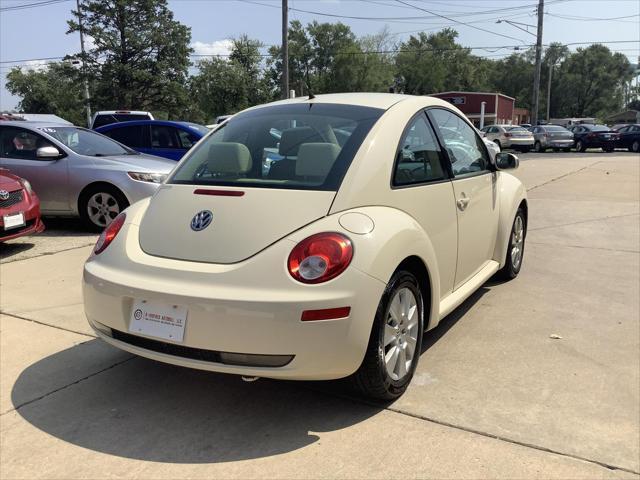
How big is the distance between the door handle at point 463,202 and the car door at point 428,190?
0.31 feet

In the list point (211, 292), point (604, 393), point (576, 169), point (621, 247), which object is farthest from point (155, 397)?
point (576, 169)

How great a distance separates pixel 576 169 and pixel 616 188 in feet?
18.4

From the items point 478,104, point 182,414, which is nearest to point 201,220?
point 182,414

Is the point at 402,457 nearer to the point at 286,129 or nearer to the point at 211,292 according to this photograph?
the point at 211,292

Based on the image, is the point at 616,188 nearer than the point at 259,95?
Yes

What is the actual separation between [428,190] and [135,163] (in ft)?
17.7

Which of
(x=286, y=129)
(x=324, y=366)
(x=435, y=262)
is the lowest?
(x=324, y=366)

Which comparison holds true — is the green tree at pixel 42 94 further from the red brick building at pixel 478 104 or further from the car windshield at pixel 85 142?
the car windshield at pixel 85 142

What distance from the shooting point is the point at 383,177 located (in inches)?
119

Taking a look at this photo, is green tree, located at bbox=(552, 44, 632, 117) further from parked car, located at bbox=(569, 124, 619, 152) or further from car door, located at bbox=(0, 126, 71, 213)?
car door, located at bbox=(0, 126, 71, 213)

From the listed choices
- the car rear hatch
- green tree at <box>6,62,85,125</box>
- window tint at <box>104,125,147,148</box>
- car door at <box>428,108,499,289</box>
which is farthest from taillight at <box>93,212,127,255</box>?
green tree at <box>6,62,85,125</box>

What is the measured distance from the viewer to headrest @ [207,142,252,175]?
328 centimetres

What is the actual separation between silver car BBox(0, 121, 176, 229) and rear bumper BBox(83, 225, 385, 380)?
16.7 ft

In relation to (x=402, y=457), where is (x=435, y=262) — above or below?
above
